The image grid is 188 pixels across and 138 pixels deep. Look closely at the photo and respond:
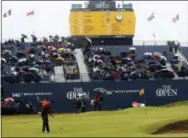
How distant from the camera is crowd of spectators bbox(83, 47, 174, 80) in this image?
49091 millimetres

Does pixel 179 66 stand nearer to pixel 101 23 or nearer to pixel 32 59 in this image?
pixel 101 23

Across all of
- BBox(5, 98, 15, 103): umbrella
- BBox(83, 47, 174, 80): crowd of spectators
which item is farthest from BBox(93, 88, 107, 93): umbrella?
BBox(5, 98, 15, 103): umbrella

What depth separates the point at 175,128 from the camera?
24.9 m

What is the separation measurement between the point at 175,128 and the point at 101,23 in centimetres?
3906

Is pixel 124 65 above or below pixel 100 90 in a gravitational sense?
above

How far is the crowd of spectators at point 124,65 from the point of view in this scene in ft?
161

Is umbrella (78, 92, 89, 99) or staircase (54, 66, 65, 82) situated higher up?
staircase (54, 66, 65, 82)

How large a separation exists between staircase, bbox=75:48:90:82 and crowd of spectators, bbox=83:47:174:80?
45 cm

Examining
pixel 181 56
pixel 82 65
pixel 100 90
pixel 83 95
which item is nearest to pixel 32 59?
pixel 82 65

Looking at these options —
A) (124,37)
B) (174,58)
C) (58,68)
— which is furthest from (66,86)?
(124,37)

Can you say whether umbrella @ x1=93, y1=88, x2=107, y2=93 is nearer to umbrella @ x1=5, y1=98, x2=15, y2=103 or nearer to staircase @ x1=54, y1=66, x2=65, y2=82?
staircase @ x1=54, y1=66, x2=65, y2=82

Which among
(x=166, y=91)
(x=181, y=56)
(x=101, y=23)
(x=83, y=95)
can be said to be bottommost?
(x=166, y=91)

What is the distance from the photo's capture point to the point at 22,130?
86.1ft

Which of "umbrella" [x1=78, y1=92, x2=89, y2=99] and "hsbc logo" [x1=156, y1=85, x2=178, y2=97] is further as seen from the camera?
"hsbc logo" [x1=156, y1=85, x2=178, y2=97]
